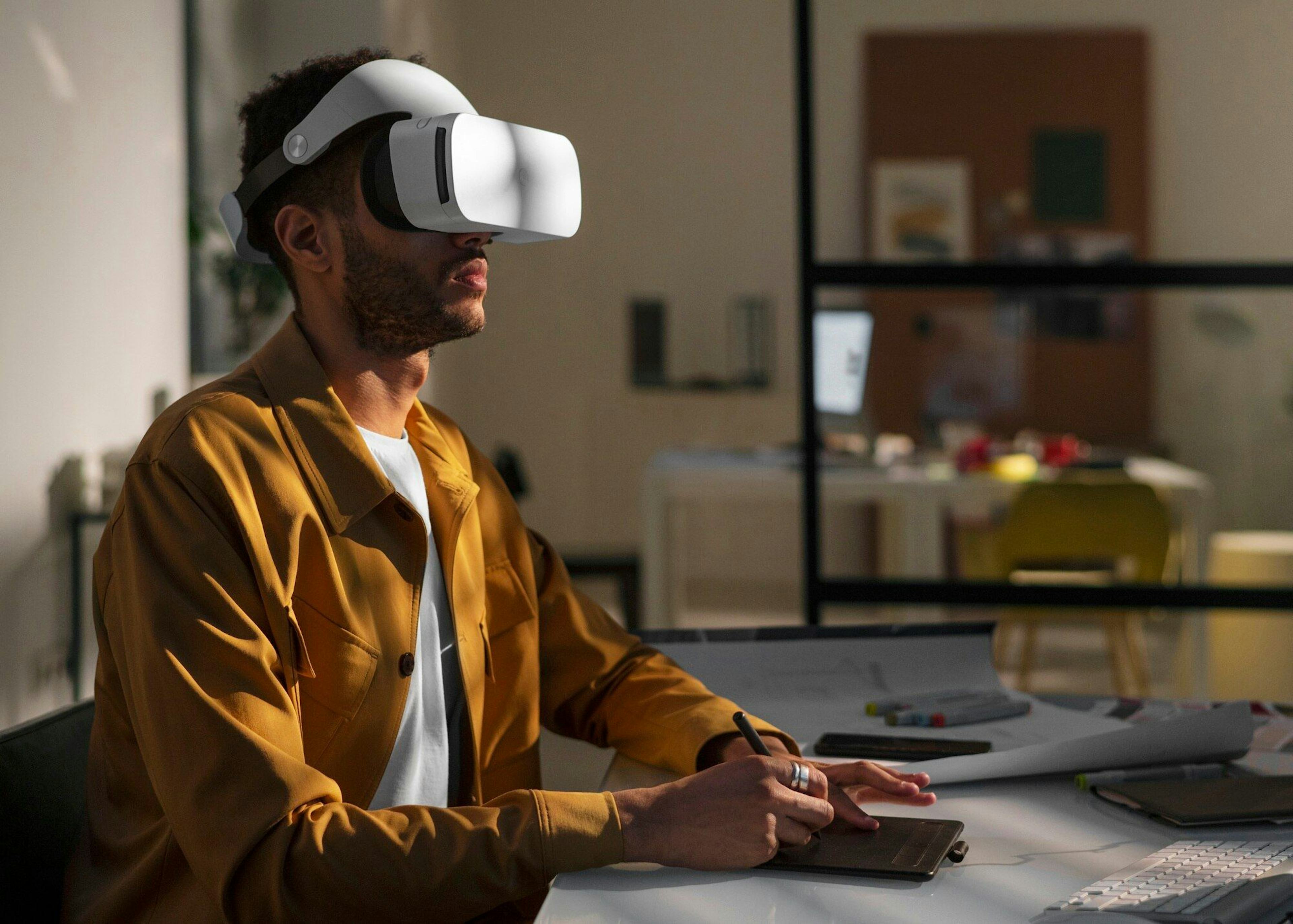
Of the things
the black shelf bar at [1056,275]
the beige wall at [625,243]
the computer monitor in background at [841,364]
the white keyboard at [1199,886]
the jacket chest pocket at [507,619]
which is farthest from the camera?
the beige wall at [625,243]

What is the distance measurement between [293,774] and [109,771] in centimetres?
24

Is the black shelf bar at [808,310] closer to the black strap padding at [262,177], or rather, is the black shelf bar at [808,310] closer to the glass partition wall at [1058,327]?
the glass partition wall at [1058,327]

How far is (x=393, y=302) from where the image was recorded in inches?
44.1

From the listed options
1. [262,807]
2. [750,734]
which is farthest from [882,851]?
[262,807]

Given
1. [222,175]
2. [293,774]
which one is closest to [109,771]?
[293,774]

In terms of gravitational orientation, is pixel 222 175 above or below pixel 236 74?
below

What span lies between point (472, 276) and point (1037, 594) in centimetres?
104

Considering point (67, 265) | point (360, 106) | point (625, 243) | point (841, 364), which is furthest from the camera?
point (625, 243)

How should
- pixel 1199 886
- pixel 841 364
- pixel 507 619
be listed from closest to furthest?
1. pixel 1199 886
2. pixel 507 619
3. pixel 841 364

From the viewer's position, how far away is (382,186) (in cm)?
108

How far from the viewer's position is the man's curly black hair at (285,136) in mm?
1114

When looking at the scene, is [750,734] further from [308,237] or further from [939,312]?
[939,312]

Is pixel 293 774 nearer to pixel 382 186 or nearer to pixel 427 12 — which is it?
pixel 382 186

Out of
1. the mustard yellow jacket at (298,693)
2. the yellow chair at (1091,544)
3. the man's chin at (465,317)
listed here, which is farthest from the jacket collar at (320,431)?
the yellow chair at (1091,544)
